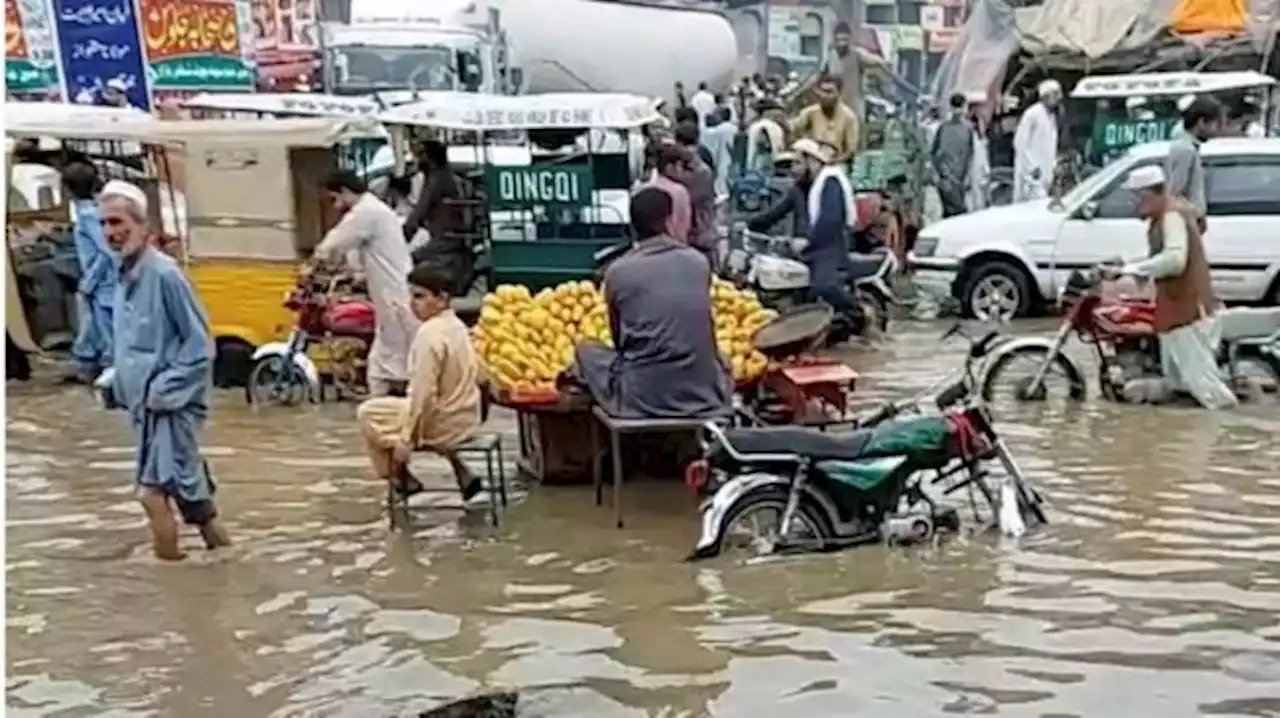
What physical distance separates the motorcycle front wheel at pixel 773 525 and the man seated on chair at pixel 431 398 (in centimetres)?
149

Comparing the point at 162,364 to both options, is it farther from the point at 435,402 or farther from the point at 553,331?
the point at 553,331

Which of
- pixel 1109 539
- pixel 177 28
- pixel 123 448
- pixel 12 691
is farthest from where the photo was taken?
pixel 177 28

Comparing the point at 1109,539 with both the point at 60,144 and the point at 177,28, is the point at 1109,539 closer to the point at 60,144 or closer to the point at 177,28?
the point at 60,144

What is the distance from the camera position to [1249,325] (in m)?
11.5

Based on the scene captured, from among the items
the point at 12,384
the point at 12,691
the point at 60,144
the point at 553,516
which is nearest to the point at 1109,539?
the point at 553,516

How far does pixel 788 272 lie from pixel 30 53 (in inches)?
391

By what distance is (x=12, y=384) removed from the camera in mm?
13570

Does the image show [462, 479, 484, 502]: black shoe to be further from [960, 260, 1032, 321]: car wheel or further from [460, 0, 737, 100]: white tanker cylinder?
[460, 0, 737, 100]: white tanker cylinder

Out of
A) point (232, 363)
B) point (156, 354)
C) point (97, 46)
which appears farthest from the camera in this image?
point (97, 46)

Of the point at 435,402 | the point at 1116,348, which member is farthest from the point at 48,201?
the point at 1116,348

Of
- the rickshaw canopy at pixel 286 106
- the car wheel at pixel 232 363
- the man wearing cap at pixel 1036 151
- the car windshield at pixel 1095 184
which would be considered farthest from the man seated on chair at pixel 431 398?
the man wearing cap at pixel 1036 151

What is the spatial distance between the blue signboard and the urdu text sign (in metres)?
4.75

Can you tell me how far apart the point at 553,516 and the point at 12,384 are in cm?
632

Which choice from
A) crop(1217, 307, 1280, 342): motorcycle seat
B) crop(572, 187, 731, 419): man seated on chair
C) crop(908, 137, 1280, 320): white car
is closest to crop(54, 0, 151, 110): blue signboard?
crop(908, 137, 1280, 320): white car
